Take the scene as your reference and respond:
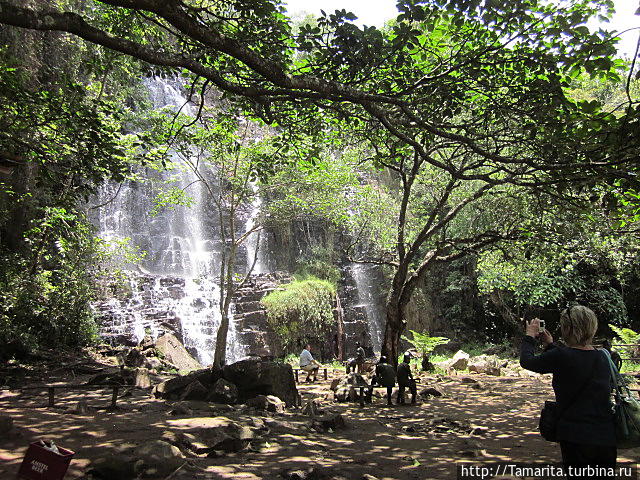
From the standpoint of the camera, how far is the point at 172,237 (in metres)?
22.6

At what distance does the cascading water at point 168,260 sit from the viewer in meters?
17.2

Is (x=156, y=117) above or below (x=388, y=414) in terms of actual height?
above

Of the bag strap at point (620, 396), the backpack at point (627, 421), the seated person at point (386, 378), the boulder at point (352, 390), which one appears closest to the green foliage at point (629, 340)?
the seated person at point (386, 378)

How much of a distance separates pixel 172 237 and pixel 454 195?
1548 cm

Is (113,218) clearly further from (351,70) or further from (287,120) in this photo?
(351,70)

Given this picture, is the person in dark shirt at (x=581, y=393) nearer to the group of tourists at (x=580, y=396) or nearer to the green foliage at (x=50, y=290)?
the group of tourists at (x=580, y=396)

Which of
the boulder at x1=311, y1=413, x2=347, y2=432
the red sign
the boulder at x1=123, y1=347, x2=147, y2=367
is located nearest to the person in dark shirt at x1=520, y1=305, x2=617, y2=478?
the red sign

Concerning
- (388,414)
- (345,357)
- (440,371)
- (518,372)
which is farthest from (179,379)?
(345,357)

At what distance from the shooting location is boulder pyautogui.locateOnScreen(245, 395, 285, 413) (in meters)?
7.62

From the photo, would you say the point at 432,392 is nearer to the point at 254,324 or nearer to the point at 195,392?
the point at 195,392

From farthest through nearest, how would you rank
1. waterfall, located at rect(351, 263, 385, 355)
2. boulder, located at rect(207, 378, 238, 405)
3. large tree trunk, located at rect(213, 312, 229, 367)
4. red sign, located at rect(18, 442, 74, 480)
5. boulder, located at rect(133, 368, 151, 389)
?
waterfall, located at rect(351, 263, 385, 355), large tree trunk, located at rect(213, 312, 229, 367), boulder, located at rect(133, 368, 151, 389), boulder, located at rect(207, 378, 238, 405), red sign, located at rect(18, 442, 74, 480)

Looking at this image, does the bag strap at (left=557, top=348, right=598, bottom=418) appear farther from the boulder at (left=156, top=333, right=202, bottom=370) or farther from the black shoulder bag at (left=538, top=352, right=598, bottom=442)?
the boulder at (left=156, top=333, right=202, bottom=370)

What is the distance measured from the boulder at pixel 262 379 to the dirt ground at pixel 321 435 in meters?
0.50

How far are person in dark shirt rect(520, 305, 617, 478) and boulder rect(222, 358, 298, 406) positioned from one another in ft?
21.3
